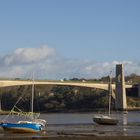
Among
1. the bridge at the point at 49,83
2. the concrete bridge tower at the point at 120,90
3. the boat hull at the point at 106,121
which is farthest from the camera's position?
the concrete bridge tower at the point at 120,90

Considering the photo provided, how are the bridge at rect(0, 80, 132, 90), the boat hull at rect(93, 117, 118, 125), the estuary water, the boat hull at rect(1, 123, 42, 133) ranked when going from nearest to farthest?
the estuary water < the boat hull at rect(1, 123, 42, 133) < the boat hull at rect(93, 117, 118, 125) < the bridge at rect(0, 80, 132, 90)

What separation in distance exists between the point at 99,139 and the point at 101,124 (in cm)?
3658

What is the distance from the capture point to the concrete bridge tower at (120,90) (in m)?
178

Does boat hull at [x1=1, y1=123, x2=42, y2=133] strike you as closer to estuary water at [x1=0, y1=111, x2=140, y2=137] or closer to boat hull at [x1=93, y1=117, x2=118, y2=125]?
estuary water at [x1=0, y1=111, x2=140, y2=137]

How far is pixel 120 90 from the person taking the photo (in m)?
A: 179

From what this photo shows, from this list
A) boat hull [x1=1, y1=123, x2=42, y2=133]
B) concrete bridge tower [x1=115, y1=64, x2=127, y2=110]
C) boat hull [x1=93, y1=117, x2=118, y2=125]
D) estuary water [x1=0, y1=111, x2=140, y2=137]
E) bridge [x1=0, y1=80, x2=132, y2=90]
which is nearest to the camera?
estuary water [x1=0, y1=111, x2=140, y2=137]

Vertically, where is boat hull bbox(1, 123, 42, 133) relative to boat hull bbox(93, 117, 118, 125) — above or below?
below

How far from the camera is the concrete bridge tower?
582 feet

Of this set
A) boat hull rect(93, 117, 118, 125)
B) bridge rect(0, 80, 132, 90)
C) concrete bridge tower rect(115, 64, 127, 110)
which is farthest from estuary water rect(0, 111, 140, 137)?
concrete bridge tower rect(115, 64, 127, 110)

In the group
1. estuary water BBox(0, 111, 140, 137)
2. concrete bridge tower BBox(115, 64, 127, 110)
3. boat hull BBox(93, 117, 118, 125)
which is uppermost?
concrete bridge tower BBox(115, 64, 127, 110)

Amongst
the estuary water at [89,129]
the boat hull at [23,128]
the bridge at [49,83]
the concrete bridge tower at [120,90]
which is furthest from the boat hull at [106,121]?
the concrete bridge tower at [120,90]

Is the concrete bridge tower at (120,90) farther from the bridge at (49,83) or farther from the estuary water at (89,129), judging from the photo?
the estuary water at (89,129)

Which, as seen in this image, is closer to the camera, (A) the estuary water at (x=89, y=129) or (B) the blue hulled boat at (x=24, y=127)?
(A) the estuary water at (x=89, y=129)

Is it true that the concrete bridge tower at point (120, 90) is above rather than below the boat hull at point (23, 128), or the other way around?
above
